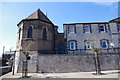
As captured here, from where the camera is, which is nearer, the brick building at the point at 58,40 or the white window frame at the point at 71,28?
the brick building at the point at 58,40

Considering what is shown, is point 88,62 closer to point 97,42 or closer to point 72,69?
point 72,69

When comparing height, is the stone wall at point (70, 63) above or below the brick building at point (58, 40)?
below

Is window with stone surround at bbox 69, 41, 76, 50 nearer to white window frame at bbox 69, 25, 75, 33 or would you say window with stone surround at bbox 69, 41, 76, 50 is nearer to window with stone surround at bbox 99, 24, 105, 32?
white window frame at bbox 69, 25, 75, 33

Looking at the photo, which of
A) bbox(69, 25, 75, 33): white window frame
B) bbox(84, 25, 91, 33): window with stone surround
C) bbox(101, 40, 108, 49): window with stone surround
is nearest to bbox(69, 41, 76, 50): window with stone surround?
bbox(69, 25, 75, 33): white window frame

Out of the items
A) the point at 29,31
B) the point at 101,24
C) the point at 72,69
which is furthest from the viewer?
the point at 101,24

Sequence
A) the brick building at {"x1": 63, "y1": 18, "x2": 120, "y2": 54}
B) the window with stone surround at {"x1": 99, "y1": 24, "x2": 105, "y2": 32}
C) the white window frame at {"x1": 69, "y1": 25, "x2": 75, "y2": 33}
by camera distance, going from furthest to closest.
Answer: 1. the white window frame at {"x1": 69, "y1": 25, "x2": 75, "y2": 33}
2. the window with stone surround at {"x1": 99, "y1": 24, "x2": 105, "y2": 32}
3. the brick building at {"x1": 63, "y1": 18, "x2": 120, "y2": 54}

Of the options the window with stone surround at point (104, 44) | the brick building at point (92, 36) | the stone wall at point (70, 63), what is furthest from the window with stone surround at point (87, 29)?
the stone wall at point (70, 63)

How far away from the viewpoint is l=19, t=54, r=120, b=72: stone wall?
15.9 metres

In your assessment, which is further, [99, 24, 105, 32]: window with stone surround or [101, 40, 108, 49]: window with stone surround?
[99, 24, 105, 32]: window with stone surround

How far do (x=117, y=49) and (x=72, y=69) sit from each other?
10563 mm

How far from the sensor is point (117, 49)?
19328 millimetres

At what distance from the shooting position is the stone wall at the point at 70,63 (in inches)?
626

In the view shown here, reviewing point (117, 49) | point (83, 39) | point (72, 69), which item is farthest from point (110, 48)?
point (72, 69)

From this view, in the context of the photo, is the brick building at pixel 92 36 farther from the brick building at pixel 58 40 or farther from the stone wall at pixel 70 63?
the stone wall at pixel 70 63
